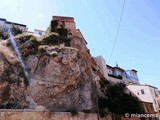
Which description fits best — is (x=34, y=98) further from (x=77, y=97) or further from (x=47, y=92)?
(x=77, y=97)

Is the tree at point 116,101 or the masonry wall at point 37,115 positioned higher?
the tree at point 116,101

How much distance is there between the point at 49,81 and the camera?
22.2m

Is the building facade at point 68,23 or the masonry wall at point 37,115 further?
the building facade at point 68,23

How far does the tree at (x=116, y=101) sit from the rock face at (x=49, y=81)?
1.95 m

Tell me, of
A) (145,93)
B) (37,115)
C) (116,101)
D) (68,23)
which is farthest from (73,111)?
(145,93)

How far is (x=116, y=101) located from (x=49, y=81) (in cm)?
1048

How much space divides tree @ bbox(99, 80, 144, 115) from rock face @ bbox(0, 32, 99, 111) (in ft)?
6.41

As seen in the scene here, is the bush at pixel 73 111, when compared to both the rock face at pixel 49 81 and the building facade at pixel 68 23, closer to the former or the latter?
the rock face at pixel 49 81

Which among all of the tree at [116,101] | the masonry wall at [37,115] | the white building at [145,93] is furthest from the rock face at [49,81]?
the white building at [145,93]

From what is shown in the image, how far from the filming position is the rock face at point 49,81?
20281 millimetres

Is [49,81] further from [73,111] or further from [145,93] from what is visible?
[145,93]

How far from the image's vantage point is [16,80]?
68.9 feet

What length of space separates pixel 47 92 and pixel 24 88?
2.64 metres

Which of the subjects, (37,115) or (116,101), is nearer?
(37,115)
